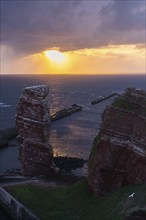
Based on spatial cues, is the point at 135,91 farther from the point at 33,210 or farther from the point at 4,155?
the point at 4,155

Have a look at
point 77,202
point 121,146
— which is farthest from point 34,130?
point 121,146

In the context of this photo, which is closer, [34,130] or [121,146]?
[121,146]

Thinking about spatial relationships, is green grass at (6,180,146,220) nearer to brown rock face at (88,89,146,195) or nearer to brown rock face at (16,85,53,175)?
brown rock face at (88,89,146,195)

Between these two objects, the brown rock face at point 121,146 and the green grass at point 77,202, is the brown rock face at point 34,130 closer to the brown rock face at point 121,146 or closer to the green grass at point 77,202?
the green grass at point 77,202

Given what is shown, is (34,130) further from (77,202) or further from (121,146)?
(121,146)

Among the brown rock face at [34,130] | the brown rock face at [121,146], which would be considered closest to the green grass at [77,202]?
the brown rock face at [121,146]
